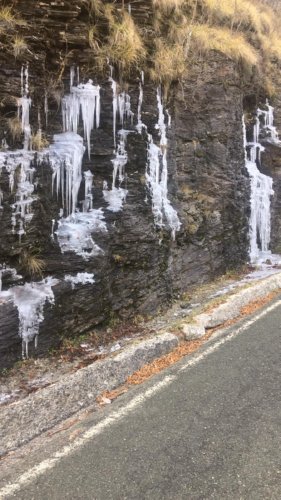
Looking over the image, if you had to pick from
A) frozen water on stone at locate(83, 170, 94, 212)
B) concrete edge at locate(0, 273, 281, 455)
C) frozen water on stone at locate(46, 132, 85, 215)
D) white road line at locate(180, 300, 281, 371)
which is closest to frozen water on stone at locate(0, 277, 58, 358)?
concrete edge at locate(0, 273, 281, 455)

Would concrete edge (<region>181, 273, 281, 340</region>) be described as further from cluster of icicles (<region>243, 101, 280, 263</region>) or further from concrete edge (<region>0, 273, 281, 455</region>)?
cluster of icicles (<region>243, 101, 280, 263</region>)

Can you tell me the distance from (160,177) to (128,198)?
106cm

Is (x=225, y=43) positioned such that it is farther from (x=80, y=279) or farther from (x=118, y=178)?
(x=80, y=279)

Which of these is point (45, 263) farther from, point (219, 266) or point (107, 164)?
point (219, 266)

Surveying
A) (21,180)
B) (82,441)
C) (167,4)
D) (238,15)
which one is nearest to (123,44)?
(167,4)

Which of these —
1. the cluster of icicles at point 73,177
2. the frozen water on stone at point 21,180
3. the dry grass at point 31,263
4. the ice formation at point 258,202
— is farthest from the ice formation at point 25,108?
the ice formation at point 258,202

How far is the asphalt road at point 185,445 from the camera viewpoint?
3117 millimetres

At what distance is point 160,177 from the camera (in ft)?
25.7

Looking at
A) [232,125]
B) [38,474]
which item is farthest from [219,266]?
[38,474]

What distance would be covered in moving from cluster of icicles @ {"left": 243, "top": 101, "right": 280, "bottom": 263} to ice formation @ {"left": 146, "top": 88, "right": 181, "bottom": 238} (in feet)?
16.1

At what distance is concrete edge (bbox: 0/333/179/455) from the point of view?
3908 millimetres

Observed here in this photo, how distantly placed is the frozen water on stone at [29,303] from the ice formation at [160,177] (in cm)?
262

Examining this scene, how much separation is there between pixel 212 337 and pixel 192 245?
10.5 feet

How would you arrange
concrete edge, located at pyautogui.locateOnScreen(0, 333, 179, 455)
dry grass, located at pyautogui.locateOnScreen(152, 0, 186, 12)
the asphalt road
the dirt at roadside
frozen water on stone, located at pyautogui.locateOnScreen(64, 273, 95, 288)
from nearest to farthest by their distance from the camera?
the asphalt road
concrete edge, located at pyautogui.locateOnScreen(0, 333, 179, 455)
the dirt at roadside
frozen water on stone, located at pyautogui.locateOnScreen(64, 273, 95, 288)
dry grass, located at pyautogui.locateOnScreen(152, 0, 186, 12)
